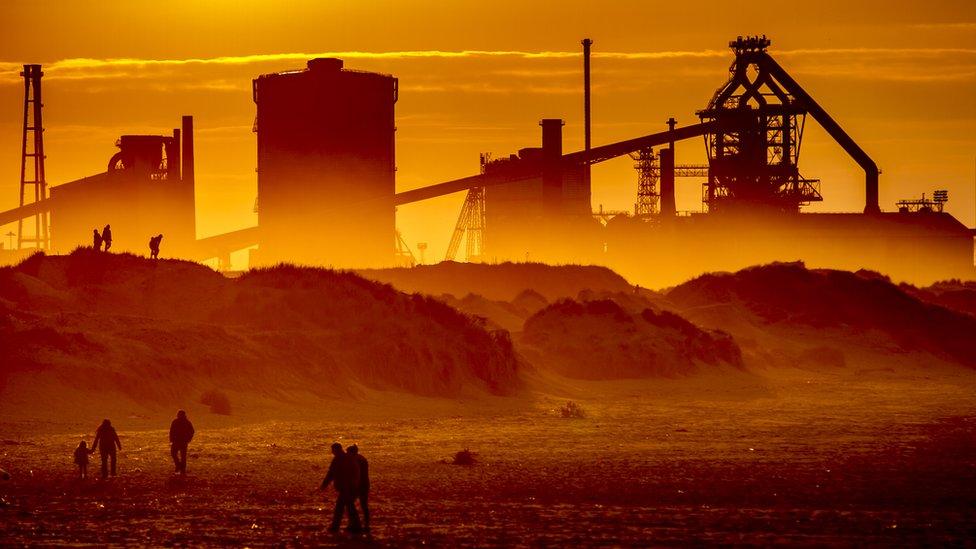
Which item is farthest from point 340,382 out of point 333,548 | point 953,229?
point 953,229

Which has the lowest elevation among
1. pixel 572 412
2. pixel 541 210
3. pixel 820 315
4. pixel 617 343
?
pixel 572 412

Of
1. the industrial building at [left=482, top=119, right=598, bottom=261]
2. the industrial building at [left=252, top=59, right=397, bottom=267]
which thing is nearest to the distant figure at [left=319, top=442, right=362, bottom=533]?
the industrial building at [left=252, top=59, right=397, bottom=267]

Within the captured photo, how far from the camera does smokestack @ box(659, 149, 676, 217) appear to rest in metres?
131

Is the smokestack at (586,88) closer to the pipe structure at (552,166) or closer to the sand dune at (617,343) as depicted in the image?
the pipe structure at (552,166)

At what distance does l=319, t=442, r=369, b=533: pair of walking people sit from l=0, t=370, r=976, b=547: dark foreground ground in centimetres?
48

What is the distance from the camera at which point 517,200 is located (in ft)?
448

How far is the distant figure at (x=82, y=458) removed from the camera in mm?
33656

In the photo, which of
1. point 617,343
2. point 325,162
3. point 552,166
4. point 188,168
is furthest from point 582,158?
point 617,343

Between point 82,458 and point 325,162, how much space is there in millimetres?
82645

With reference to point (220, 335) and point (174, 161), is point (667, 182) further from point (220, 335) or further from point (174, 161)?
point (220, 335)

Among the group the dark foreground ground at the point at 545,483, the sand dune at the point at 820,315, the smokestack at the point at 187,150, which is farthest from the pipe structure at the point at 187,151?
the dark foreground ground at the point at 545,483

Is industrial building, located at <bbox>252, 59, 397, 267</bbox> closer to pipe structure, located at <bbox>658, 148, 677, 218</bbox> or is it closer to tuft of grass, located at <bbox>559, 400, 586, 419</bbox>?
pipe structure, located at <bbox>658, 148, 677, 218</bbox>

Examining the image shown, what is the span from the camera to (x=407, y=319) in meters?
58.3

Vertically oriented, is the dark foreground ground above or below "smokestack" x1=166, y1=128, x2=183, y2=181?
below
